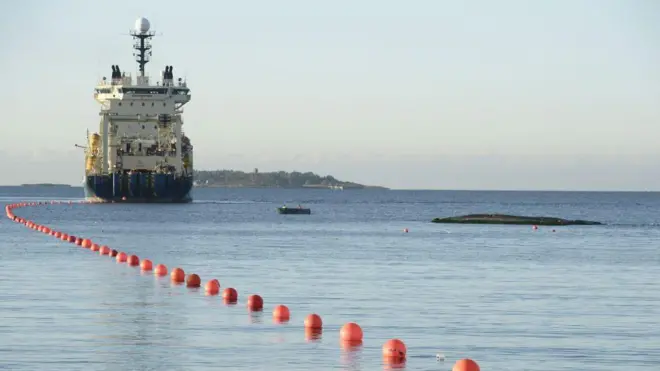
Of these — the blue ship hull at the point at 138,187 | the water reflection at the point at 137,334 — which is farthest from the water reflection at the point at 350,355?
the blue ship hull at the point at 138,187

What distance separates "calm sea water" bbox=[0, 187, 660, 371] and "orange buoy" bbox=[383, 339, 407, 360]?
31 cm

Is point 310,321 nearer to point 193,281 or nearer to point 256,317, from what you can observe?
point 256,317

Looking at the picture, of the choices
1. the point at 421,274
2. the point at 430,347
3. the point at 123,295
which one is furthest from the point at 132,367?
the point at 421,274

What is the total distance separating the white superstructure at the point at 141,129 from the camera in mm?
160375

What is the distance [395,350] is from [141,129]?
140 metres

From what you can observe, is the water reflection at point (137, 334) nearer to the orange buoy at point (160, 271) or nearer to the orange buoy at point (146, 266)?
the orange buoy at point (160, 271)

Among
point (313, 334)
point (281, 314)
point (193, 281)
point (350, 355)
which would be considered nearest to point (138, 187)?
point (193, 281)

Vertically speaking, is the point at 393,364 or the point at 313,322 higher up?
the point at 313,322

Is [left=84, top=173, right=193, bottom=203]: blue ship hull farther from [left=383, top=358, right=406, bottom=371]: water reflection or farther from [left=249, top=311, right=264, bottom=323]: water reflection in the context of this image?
[left=383, top=358, right=406, bottom=371]: water reflection

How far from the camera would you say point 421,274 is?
50.1 m

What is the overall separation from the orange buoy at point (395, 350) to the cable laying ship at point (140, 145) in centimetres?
13454

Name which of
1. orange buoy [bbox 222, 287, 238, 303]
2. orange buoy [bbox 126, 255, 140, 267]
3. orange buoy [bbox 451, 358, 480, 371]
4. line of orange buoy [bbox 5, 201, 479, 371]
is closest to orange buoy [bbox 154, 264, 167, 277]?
line of orange buoy [bbox 5, 201, 479, 371]

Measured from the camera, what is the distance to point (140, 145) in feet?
531

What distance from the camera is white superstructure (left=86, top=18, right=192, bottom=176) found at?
160 m
